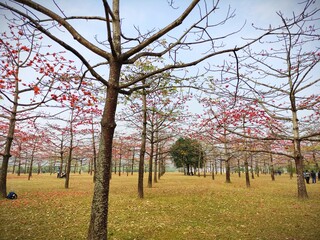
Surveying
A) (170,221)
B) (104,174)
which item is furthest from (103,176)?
(170,221)

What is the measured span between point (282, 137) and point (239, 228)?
7.49m

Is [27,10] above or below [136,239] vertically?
above

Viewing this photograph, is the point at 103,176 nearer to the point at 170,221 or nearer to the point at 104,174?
the point at 104,174

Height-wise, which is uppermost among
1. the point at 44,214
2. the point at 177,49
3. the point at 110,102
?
the point at 177,49

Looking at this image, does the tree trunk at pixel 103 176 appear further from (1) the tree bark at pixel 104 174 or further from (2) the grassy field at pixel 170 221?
(2) the grassy field at pixel 170 221

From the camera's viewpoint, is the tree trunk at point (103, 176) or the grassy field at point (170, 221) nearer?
the tree trunk at point (103, 176)

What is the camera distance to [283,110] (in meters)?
11.5

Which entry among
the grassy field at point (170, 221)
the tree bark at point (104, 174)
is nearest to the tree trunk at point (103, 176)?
the tree bark at point (104, 174)

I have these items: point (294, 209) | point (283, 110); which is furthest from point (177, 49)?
point (283, 110)

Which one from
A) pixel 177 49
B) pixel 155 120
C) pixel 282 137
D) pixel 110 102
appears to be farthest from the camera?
pixel 155 120

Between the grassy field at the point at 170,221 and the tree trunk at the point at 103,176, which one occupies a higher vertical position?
the tree trunk at the point at 103,176

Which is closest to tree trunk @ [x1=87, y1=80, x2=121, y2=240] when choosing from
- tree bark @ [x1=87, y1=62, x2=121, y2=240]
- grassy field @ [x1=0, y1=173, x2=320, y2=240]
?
tree bark @ [x1=87, y1=62, x2=121, y2=240]

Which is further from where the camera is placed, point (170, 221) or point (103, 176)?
point (170, 221)

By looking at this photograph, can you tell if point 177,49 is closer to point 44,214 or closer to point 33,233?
point 33,233
